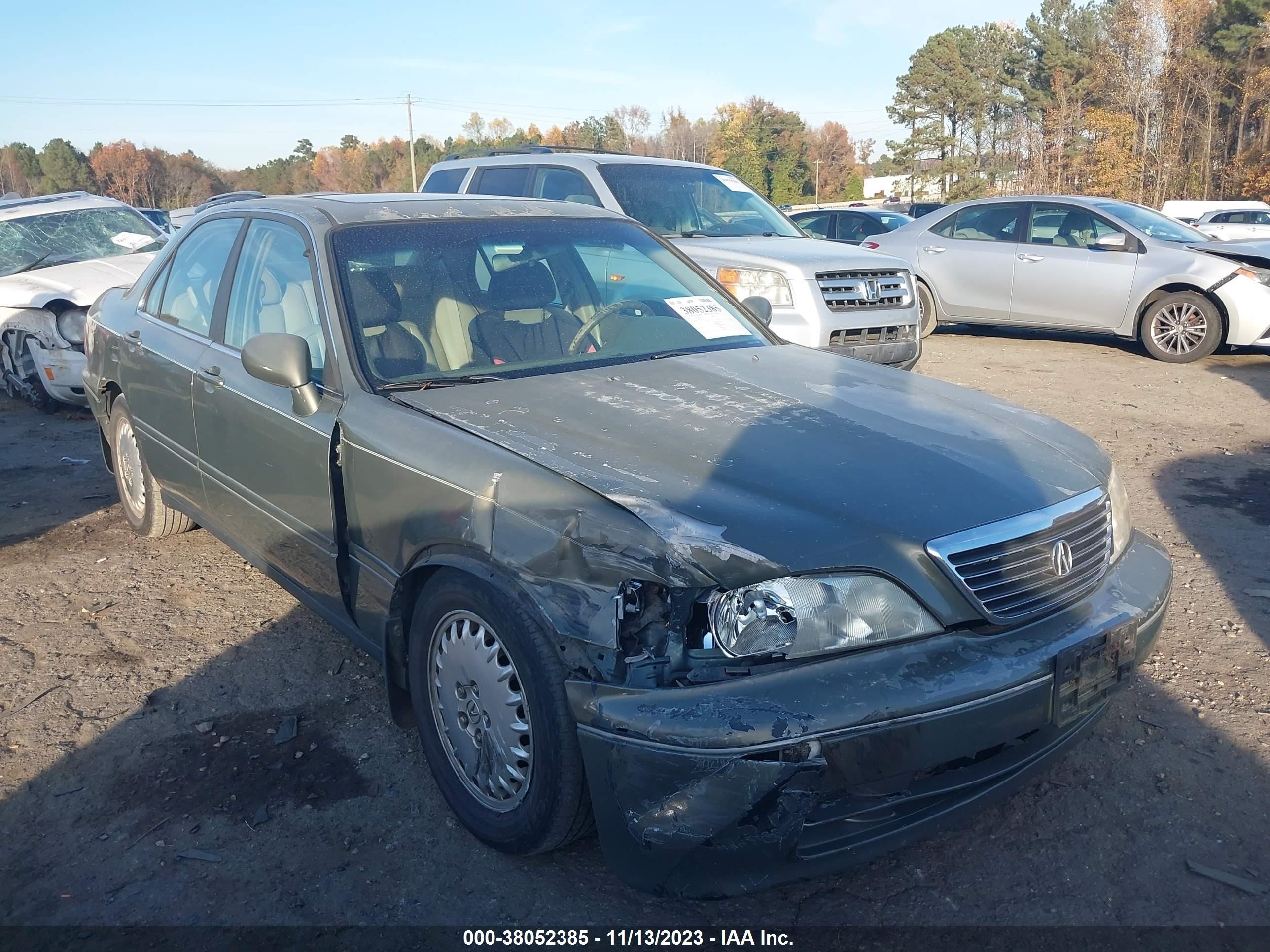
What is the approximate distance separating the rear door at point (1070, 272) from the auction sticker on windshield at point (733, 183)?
365 cm

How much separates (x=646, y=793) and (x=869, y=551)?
0.74 metres

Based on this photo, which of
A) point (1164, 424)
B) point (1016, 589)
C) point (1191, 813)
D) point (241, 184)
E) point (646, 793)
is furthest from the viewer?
point (241, 184)

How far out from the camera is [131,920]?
245 centimetres

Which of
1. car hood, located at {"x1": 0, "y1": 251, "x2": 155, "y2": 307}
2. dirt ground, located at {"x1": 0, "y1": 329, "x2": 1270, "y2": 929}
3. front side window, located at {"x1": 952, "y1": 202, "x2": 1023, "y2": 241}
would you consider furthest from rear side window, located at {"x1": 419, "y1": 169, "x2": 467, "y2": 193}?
front side window, located at {"x1": 952, "y1": 202, "x2": 1023, "y2": 241}

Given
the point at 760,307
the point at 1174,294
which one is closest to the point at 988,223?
the point at 1174,294

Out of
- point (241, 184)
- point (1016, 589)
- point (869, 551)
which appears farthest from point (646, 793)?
point (241, 184)

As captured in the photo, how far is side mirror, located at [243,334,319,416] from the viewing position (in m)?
3.09

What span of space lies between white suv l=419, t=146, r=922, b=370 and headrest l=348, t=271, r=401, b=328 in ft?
11.5

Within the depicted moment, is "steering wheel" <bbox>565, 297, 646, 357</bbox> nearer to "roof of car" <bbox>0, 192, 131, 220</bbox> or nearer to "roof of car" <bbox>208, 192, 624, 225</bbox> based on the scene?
"roof of car" <bbox>208, 192, 624, 225</bbox>

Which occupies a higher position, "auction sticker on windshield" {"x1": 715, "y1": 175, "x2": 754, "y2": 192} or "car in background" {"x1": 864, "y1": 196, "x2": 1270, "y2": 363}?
"auction sticker on windshield" {"x1": 715, "y1": 175, "x2": 754, "y2": 192}

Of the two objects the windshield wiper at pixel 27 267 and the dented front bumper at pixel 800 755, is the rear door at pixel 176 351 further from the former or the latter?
the windshield wiper at pixel 27 267

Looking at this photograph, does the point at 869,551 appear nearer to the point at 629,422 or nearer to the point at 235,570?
the point at 629,422

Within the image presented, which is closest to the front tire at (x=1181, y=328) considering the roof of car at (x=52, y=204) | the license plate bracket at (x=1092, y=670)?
the license plate bracket at (x=1092, y=670)

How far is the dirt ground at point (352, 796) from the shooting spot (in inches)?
97.0
